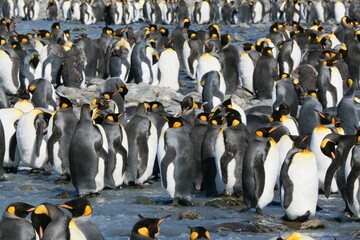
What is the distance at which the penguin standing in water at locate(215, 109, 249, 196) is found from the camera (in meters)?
9.48

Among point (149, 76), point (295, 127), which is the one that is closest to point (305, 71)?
point (149, 76)

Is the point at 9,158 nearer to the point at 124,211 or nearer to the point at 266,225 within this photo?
the point at 124,211

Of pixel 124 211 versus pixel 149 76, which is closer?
pixel 124 211

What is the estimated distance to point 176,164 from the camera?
362 inches

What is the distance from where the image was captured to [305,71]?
15977mm

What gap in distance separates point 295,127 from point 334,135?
81.4 inches

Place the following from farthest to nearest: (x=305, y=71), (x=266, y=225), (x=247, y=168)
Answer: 1. (x=305, y=71)
2. (x=247, y=168)
3. (x=266, y=225)

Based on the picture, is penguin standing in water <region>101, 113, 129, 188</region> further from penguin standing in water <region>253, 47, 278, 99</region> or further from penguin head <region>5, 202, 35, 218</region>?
penguin standing in water <region>253, 47, 278, 99</region>

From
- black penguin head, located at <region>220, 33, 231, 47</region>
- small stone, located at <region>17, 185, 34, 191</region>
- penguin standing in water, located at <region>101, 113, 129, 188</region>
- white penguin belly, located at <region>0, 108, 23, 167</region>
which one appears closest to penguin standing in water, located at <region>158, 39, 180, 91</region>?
black penguin head, located at <region>220, 33, 231, 47</region>

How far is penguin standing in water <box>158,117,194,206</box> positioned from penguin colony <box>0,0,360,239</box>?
0.01 meters

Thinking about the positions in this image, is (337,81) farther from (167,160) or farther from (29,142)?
(167,160)

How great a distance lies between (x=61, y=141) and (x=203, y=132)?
1.69m

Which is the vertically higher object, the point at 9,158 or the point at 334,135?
the point at 334,135

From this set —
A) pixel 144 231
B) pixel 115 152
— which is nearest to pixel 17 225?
pixel 144 231
